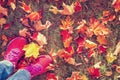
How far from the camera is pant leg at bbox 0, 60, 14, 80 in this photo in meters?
2.10

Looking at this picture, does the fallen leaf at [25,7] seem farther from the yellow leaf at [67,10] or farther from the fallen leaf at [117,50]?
the fallen leaf at [117,50]

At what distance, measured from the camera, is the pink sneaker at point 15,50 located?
2.24 m

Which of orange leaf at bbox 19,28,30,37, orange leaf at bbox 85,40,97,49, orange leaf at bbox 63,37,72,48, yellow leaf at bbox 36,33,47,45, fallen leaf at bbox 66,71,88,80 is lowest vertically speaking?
fallen leaf at bbox 66,71,88,80

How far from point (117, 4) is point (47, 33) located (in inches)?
22.8

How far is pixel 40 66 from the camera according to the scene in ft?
7.39

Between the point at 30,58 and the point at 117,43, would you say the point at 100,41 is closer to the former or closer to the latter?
the point at 117,43

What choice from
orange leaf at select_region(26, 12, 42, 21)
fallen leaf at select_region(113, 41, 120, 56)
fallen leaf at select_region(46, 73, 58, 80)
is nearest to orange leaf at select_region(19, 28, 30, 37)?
orange leaf at select_region(26, 12, 42, 21)

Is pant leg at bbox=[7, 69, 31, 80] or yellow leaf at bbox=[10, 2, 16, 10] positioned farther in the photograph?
yellow leaf at bbox=[10, 2, 16, 10]

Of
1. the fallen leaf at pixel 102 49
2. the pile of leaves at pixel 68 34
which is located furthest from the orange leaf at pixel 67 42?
the fallen leaf at pixel 102 49

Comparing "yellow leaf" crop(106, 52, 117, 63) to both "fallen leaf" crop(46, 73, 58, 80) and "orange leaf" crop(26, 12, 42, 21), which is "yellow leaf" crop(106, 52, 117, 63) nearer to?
"fallen leaf" crop(46, 73, 58, 80)

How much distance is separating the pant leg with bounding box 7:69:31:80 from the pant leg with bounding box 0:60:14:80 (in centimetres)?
5

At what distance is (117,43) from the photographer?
A: 2.26 m

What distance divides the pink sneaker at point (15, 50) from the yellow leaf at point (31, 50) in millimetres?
35

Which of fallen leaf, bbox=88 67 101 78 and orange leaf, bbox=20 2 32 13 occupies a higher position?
orange leaf, bbox=20 2 32 13
